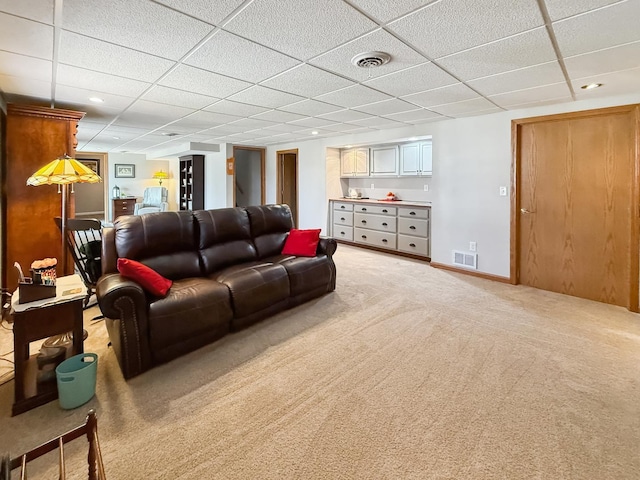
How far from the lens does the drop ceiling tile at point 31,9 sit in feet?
5.73

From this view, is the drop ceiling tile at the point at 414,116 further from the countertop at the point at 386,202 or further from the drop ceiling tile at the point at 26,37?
the drop ceiling tile at the point at 26,37

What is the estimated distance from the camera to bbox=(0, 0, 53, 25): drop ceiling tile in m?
1.75

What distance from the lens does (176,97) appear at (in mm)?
3643

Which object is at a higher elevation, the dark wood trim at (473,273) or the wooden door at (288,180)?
the wooden door at (288,180)

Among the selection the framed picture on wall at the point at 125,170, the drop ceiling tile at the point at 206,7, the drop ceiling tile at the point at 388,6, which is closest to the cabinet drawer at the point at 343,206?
the drop ceiling tile at the point at 388,6

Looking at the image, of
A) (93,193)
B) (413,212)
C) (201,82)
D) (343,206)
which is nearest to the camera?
(201,82)

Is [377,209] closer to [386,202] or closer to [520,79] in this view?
[386,202]

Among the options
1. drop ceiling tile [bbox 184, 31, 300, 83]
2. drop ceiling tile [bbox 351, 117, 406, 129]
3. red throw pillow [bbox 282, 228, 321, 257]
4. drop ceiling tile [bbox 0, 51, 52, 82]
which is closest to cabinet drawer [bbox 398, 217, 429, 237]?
drop ceiling tile [bbox 351, 117, 406, 129]

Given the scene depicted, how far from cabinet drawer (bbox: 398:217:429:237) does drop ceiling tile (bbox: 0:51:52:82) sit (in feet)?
16.1

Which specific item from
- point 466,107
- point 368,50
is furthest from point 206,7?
point 466,107

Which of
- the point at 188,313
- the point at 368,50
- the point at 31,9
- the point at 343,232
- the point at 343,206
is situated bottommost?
the point at 188,313

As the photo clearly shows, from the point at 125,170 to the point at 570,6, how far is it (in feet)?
35.6

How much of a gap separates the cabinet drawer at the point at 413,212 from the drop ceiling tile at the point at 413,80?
2426 millimetres

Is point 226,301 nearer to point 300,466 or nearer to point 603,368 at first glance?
point 300,466
